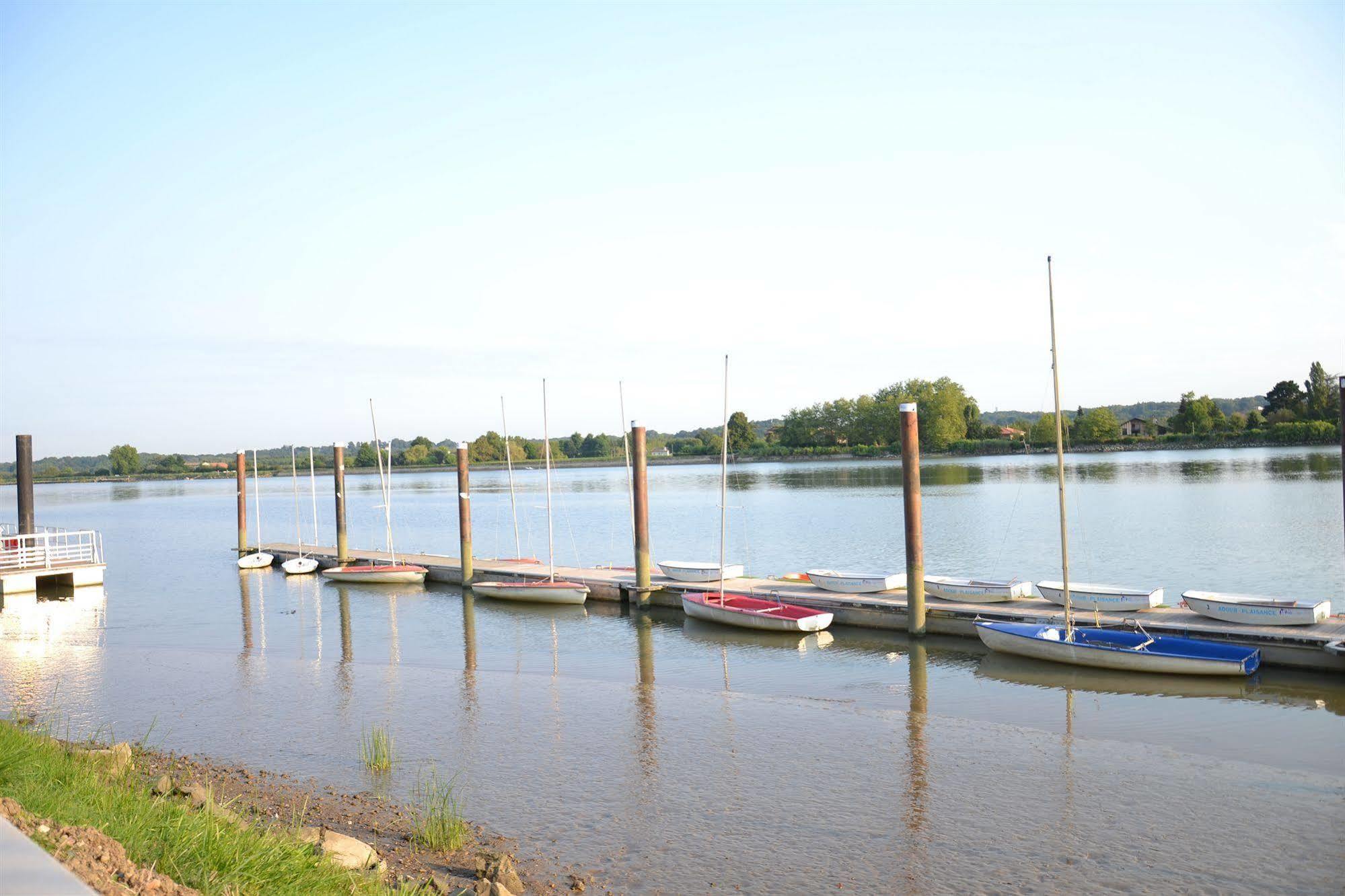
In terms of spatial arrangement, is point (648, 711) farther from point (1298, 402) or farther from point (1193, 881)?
point (1298, 402)

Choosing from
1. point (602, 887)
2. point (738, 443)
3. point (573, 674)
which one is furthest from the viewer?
point (738, 443)

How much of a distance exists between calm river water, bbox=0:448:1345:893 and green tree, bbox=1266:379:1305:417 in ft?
Result: 360

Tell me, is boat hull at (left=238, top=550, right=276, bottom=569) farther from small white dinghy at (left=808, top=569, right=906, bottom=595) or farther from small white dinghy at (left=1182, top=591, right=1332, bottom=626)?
small white dinghy at (left=1182, top=591, right=1332, bottom=626)

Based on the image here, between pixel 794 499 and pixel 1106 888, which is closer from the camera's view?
pixel 1106 888

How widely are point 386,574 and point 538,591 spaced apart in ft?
28.0

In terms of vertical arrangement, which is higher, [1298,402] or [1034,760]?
[1298,402]

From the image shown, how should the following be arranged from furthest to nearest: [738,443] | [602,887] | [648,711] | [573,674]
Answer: [738,443], [573,674], [648,711], [602,887]

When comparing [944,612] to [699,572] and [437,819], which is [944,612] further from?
[437,819]

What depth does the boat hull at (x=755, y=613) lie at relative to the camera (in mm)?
22422

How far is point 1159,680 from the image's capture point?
56.4 feet

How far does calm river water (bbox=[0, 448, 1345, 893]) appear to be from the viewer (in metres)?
9.89

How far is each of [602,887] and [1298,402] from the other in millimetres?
147429

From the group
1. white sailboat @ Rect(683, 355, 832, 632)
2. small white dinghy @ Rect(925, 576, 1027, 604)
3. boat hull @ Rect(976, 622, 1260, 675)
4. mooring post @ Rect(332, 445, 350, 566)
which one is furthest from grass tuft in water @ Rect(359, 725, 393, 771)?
mooring post @ Rect(332, 445, 350, 566)

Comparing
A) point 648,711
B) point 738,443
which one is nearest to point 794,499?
point 648,711
